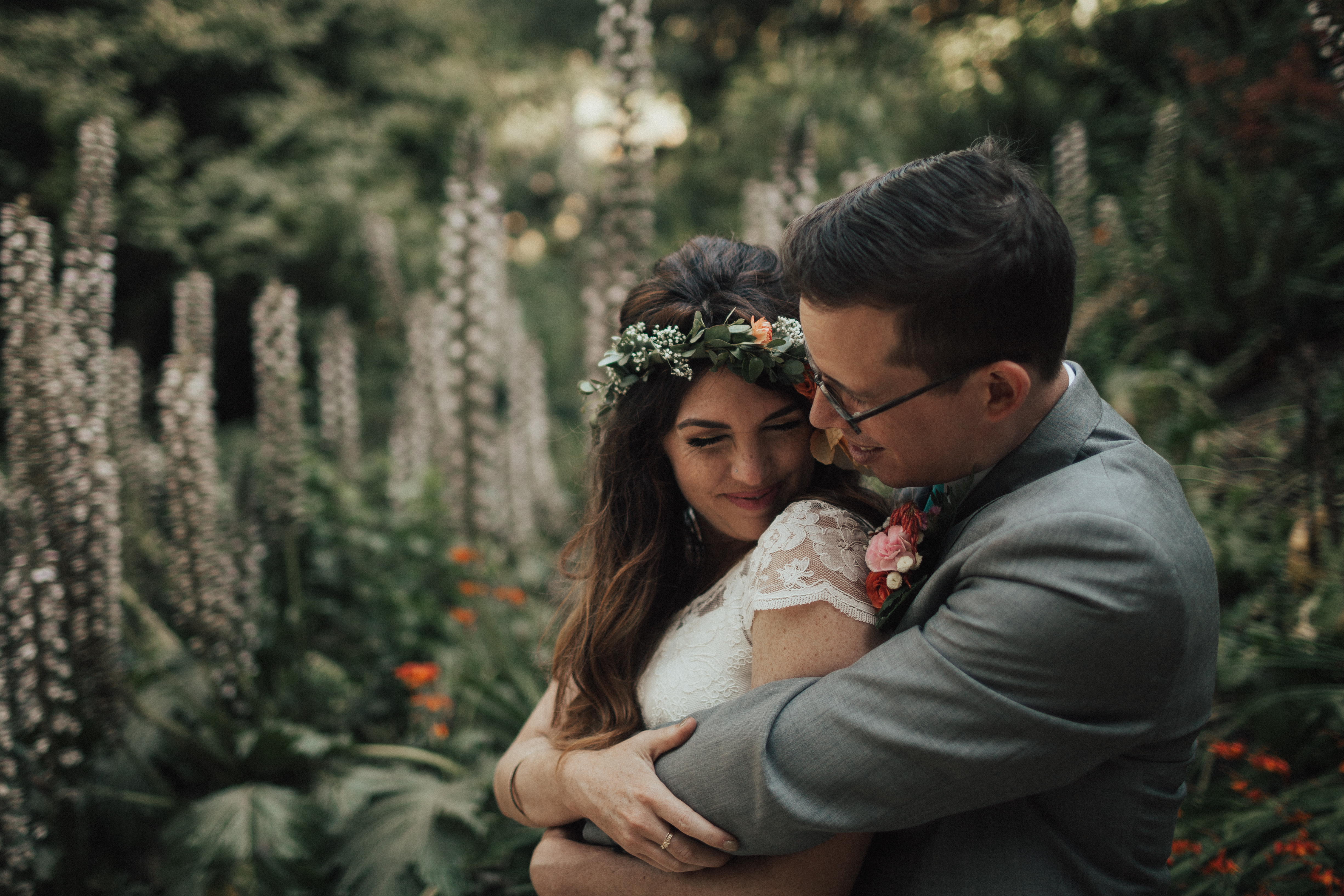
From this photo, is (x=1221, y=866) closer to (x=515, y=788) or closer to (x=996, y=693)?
(x=996, y=693)

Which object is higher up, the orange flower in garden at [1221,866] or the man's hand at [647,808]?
the man's hand at [647,808]

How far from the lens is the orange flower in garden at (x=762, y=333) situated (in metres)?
1.76

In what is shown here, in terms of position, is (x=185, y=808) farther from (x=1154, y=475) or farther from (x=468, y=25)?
(x=468, y=25)

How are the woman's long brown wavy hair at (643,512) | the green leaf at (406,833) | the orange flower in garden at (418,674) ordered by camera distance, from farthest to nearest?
1. the orange flower in garden at (418,674)
2. the green leaf at (406,833)
3. the woman's long brown wavy hair at (643,512)

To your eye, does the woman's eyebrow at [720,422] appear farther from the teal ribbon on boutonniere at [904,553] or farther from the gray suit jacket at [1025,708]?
the gray suit jacket at [1025,708]

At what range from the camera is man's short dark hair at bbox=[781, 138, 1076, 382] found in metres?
1.34

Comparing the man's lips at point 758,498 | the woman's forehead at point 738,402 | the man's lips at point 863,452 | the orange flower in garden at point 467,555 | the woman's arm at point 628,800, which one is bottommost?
the woman's arm at point 628,800

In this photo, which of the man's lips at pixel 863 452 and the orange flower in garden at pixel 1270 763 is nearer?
the man's lips at pixel 863 452

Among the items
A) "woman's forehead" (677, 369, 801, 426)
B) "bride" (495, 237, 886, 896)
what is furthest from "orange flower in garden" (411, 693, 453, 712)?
"woman's forehead" (677, 369, 801, 426)

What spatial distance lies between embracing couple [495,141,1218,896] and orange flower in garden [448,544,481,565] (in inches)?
89.3

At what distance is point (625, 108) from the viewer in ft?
14.2

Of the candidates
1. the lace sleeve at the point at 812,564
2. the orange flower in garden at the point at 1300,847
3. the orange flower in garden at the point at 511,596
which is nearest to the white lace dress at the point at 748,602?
the lace sleeve at the point at 812,564

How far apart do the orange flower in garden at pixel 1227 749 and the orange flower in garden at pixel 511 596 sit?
3.09 m

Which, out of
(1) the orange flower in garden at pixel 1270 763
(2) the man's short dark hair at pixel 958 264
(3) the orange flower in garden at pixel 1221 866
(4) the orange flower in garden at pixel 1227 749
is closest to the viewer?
(2) the man's short dark hair at pixel 958 264
